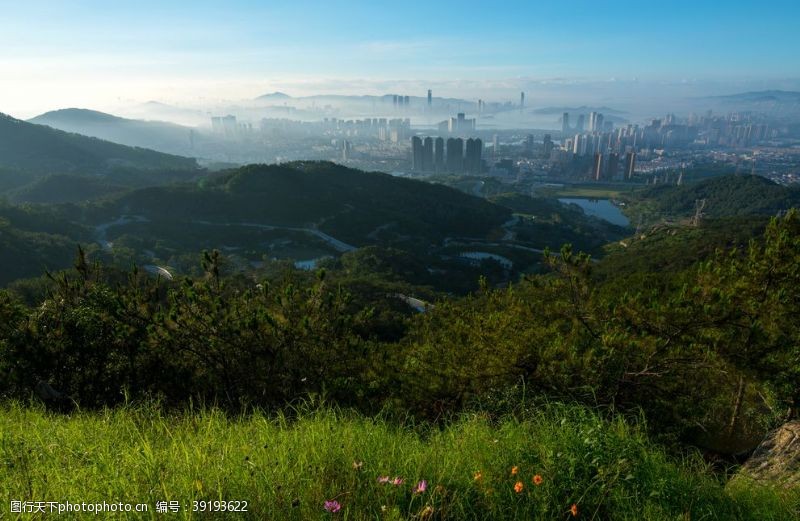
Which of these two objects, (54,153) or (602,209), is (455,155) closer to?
(602,209)

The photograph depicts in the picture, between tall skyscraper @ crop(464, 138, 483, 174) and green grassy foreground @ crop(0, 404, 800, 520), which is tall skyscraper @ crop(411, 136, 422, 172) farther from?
green grassy foreground @ crop(0, 404, 800, 520)

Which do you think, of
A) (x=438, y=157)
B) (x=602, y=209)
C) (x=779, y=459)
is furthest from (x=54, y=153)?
(x=779, y=459)

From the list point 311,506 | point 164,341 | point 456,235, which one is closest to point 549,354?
point 311,506

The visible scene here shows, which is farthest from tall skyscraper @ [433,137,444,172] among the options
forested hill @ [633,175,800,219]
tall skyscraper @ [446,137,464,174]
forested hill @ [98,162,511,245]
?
forested hill @ [633,175,800,219]

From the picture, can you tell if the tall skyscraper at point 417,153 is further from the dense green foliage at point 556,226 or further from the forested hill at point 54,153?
the forested hill at point 54,153

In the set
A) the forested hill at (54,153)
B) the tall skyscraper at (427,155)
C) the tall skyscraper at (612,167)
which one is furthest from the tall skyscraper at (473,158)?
the forested hill at (54,153)
